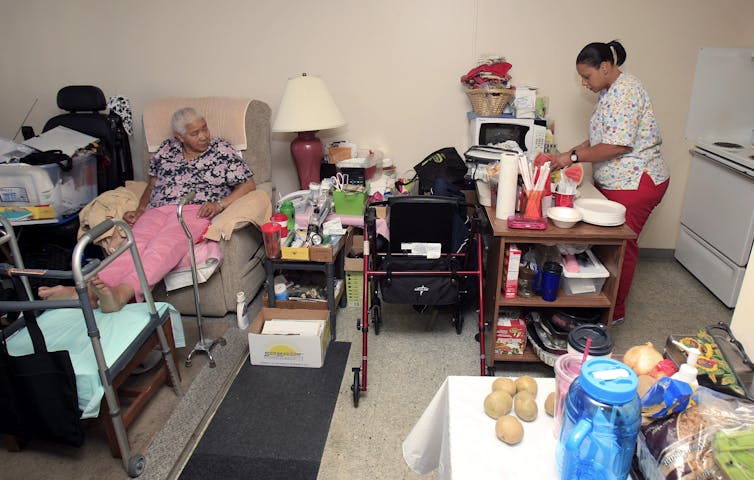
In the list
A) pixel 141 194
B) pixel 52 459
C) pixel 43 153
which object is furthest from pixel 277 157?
pixel 52 459

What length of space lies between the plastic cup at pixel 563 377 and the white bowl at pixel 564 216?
1106mm

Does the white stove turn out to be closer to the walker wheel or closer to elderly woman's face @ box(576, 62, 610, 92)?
elderly woman's face @ box(576, 62, 610, 92)

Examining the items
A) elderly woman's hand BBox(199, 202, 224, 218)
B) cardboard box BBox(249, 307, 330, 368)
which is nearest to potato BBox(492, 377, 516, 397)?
cardboard box BBox(249, 307, 330, 368)

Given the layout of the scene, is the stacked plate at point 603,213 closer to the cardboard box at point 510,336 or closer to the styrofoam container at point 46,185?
the cardboard box at point 510,336

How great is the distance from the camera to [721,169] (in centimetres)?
301

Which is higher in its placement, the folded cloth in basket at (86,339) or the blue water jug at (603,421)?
the blue water jug at (603,421)

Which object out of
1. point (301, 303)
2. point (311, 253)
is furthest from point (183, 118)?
point (301, 303)

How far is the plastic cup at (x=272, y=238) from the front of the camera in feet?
8.39

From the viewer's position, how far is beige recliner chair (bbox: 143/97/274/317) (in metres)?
2.81

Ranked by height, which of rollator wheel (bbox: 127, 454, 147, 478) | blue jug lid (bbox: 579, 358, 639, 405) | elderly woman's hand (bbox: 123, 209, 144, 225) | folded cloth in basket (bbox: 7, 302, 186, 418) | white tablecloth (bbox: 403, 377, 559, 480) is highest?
blue jug lid (bbox: 579, 358, 639, 405)

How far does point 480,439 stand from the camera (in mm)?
1082

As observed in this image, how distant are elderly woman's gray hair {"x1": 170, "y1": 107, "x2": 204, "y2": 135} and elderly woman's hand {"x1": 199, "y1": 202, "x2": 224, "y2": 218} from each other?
1.53 ft

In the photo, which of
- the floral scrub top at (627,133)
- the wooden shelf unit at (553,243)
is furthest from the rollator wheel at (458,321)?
the floral scrub top at (627,133)

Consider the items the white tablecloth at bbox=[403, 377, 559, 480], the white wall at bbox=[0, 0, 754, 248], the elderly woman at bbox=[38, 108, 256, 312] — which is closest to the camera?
the white tablecloth at bbox=[403, 377, 559, 480]
